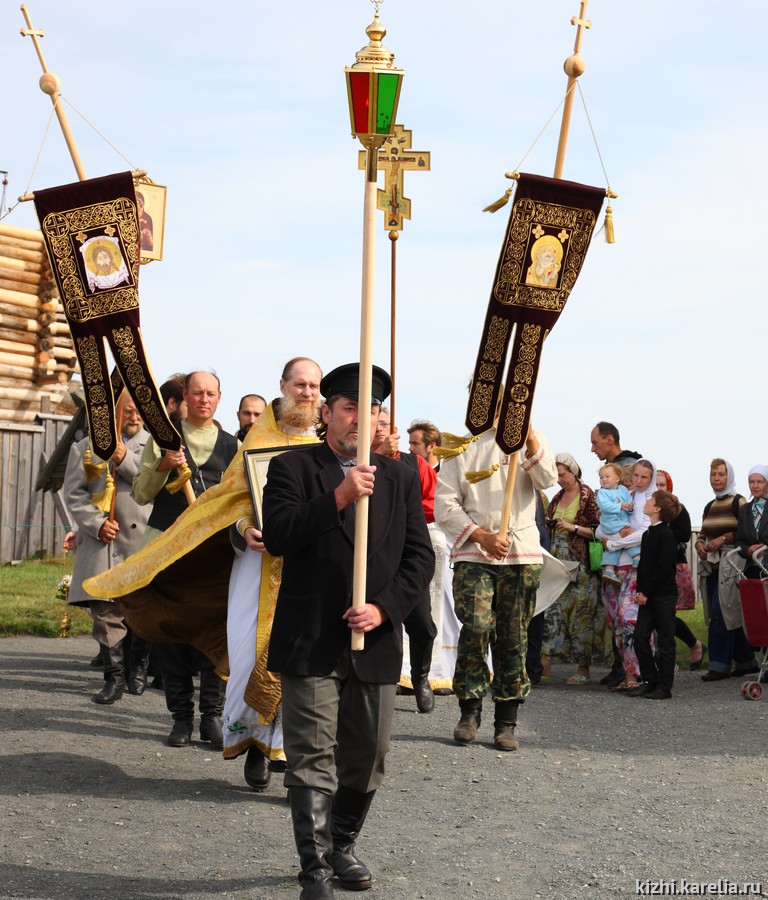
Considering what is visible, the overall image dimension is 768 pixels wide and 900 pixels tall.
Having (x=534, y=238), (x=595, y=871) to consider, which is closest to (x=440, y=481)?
(x=534, y=238)

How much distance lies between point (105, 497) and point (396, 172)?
325 cm

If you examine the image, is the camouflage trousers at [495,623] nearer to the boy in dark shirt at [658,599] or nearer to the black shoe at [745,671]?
the boy in dark shirt at [658,599]

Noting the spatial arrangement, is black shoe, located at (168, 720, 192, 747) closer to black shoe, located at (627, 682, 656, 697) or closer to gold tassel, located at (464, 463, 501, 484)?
gold tassel, located at (464, 463, 501, 484)

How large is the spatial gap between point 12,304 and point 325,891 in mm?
19335

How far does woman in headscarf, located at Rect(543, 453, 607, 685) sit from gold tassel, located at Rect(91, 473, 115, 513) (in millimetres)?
4023

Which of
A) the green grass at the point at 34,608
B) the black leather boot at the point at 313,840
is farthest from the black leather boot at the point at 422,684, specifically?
the green grass at the point at 34,608

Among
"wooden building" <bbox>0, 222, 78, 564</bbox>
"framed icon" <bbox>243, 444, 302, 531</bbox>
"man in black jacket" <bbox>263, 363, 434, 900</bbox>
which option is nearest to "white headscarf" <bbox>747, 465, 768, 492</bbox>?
"framed icon" <bbox>243, 444, 302, 531</bbox>

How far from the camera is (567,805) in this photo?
6898mm

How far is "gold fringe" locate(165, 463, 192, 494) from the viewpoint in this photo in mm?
8156

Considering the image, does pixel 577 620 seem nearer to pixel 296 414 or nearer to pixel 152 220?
pixel 152 220

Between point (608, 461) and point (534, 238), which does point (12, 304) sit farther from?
point (534, 238)

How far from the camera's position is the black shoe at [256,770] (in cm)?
705

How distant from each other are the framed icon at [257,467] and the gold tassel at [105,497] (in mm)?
3006

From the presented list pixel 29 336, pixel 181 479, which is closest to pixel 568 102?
pixel 181 479
